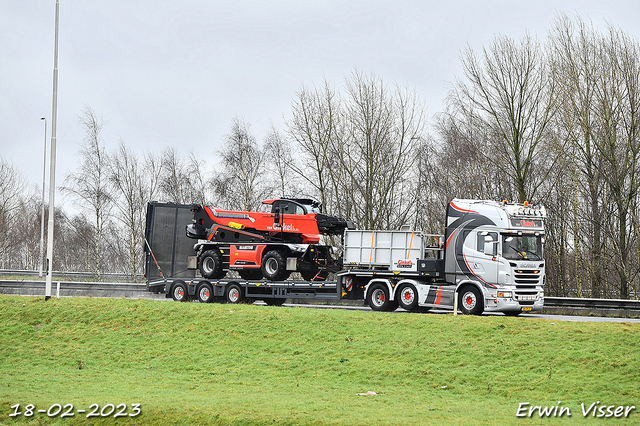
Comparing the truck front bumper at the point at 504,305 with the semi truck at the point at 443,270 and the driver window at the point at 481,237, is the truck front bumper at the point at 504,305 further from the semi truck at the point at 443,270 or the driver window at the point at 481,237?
the driver window at the point at 481,237

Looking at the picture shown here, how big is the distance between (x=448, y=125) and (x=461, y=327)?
3073cm

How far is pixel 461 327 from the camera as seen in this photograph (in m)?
15.6

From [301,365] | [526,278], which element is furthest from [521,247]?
[301,365]

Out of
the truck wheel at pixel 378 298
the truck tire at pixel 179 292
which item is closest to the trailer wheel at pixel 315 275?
the truck wheel at pixel 378 298

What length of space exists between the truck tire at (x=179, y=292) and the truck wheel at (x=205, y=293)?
0.61 m

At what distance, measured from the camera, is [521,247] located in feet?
65.3

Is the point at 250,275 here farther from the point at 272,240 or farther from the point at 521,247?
the point at 521,247

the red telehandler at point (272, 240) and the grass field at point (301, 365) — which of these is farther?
the red telehandler at point (272, 240)

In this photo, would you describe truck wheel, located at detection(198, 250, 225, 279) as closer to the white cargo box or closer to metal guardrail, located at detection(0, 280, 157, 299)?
the white cargo box

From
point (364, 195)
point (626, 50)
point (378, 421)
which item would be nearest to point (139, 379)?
point (378, 421)

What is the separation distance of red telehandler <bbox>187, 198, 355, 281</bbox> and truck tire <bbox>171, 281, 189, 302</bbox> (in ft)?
3.35

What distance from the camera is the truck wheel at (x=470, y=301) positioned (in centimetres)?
1991

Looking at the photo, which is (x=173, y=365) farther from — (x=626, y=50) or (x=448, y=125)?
(x=448, y=125)

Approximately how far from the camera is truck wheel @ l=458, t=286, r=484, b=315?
1991cm
